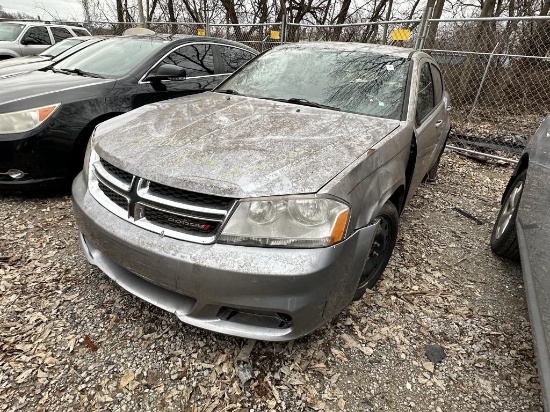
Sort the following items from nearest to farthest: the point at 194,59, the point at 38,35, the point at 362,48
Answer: the point at 362,48
the point at 194,59
the point at 38,35

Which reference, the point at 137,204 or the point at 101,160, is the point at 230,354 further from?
the point at 101,160

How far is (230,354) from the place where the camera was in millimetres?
1969

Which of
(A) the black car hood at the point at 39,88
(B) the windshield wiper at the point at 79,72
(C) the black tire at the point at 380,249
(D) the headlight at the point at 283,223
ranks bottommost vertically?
(C) the black tire at the point at 380,249

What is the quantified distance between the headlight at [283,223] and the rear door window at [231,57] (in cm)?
378

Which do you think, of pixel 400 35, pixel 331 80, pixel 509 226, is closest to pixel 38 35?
pixel 400 35

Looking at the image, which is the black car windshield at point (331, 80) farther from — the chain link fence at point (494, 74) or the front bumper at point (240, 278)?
the chain link fence at point (494, 74)

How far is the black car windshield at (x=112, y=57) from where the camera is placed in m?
3.83

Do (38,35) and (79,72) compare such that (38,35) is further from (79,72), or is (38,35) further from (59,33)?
(79,72)

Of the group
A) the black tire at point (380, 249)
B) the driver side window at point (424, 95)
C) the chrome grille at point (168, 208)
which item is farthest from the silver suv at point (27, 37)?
the black tire at point (380, 249)

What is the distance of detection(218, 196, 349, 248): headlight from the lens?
160 centimetres

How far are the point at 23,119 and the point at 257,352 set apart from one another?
9.29 feet

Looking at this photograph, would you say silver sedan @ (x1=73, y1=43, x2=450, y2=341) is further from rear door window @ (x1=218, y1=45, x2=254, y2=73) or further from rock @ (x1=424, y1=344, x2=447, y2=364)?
rear door window @ (x1=218, y1=45, x2=254, y2=73)

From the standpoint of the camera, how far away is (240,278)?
154cm

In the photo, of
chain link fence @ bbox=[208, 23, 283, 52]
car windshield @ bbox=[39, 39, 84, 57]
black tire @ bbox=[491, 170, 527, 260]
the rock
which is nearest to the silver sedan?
the rock
